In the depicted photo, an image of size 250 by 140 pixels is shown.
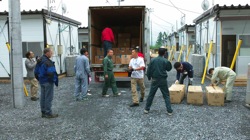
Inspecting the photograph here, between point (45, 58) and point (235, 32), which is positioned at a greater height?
point (235, 32)

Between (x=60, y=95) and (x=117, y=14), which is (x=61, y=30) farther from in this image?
(x=60, y=95)

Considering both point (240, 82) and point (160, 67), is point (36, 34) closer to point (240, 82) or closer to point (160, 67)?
point (160, 67)

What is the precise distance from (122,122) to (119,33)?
8330 millimetres

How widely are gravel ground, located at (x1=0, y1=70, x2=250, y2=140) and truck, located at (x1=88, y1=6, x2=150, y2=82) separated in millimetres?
2467

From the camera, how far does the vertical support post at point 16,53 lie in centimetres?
837

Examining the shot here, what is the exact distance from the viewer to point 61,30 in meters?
16.8

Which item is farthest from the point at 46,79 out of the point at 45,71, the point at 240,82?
the point at 240,82

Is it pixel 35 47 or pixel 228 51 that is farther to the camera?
pixel 228 51

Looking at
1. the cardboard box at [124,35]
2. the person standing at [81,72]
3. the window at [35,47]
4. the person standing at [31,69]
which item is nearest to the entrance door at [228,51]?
the cardboard box at [124,35]

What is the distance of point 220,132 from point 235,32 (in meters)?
8.06

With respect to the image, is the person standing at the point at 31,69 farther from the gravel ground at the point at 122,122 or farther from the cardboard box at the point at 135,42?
the cardboard box at the point at 135,42

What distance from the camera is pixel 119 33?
569 inches

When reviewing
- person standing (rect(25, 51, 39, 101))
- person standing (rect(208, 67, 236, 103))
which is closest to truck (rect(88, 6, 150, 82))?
person standing (rect(25, 51, 39, 101))

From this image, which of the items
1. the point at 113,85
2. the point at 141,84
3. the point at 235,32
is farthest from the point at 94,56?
the point at 235,32
